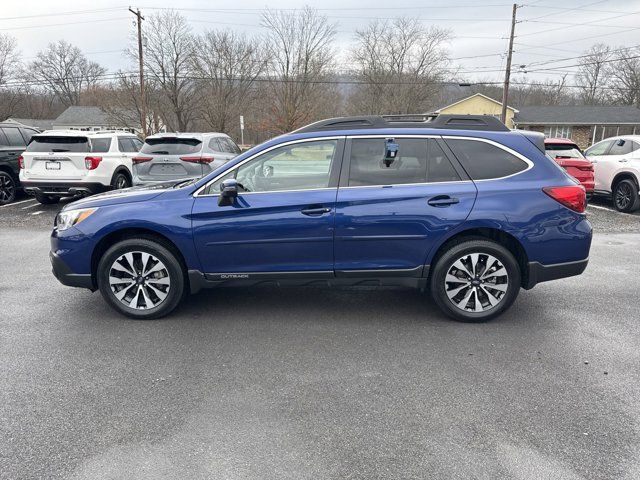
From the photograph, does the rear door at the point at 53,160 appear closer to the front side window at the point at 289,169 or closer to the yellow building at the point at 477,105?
the front side window at the point at 289,169

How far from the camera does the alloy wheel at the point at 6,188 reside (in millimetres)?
11234

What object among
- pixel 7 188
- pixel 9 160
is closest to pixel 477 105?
pixel 9 160

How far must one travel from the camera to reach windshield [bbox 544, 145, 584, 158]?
1101 centimetres

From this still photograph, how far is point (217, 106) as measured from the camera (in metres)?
41.9

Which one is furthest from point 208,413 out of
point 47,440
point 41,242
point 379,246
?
point 41,242

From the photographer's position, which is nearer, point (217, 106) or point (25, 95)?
point (217, 106)

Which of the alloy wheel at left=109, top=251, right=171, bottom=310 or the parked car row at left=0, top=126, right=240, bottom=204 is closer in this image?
the alloy wheel at left=109, top=251, right=171, bottom=310

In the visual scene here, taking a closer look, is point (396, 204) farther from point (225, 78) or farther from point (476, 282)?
point (225, 78)

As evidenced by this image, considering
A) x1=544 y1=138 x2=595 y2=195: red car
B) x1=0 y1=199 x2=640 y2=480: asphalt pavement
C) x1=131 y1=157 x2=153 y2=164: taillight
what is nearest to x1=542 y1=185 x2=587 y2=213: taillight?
x1=0 y1=199 x2=640 y2=480: asphalt pavement

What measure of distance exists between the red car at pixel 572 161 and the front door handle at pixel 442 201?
7.81 m

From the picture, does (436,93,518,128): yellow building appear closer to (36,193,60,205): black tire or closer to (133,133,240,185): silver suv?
(36,193,60,205): black tire

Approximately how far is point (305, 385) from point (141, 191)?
2.58m

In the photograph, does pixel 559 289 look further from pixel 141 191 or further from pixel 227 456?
pixel 141 191

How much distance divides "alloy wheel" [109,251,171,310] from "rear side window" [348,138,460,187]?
1.95 meters
